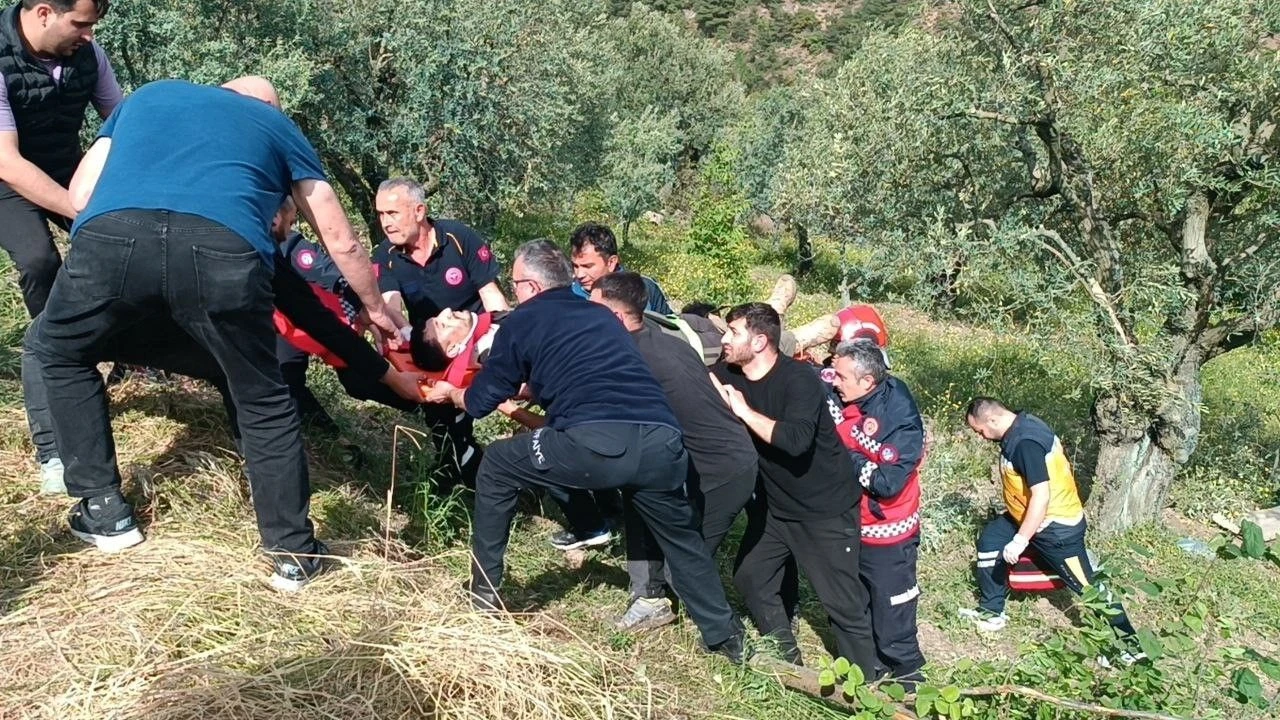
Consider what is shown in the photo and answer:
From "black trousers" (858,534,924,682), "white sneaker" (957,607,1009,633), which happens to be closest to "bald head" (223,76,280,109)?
"black trousers" (858,534,924,682)

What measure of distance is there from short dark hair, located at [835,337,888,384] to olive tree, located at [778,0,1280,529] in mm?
3053

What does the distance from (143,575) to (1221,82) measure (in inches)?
316

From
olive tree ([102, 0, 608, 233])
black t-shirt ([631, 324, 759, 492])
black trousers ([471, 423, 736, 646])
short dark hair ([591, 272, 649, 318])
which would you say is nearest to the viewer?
black trousers ([471, 423, 736, 646])

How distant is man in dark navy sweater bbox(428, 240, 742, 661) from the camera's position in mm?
3584

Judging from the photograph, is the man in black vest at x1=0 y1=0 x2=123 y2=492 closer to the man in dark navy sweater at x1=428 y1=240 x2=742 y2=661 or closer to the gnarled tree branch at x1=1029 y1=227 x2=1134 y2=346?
the man in dark navy sweater at x1=428 y1=240 x2=742 y2=661

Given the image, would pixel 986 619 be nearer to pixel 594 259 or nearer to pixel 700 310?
pixel 700 310

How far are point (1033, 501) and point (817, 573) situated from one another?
1.85m

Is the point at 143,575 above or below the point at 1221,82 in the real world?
below

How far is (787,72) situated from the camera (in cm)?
6762

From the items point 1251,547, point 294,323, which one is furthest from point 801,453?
point 294,323

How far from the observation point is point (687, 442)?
171 inches

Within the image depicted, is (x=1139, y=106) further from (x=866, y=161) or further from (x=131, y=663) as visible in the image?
(x=131, y=663)

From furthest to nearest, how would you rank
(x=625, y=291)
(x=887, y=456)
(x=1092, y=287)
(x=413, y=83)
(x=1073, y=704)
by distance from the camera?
(x=413, y=83) → (x=1092, y=287) → (x=887, y=456) → (x=625, y=291) → (x=1073, y=704)

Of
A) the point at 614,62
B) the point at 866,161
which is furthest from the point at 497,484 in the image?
the point at 614,62
